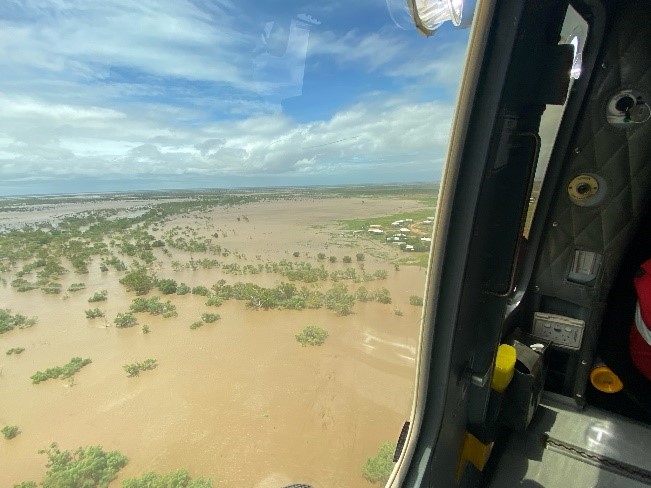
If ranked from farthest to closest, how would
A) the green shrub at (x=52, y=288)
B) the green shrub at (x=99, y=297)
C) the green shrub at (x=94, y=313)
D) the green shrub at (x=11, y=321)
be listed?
the green shrub at (x=99, y=297)
the green shrub at (x=94, y=313)
the green shrub at (x=52, y=288)
the green shrub at (x=11, y=321)

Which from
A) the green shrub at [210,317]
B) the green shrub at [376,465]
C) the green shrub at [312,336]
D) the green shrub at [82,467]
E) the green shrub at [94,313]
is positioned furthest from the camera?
the green shrub at [210,317]

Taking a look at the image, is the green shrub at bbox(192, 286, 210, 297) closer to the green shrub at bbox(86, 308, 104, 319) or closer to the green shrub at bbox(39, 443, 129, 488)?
the green shrub at bbox(86, 308, 104, 319)

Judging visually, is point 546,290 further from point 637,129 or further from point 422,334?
point 422,334

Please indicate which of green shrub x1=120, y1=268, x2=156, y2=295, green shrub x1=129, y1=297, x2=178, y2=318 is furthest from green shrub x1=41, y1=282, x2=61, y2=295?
green shrub x1=129, y1=297, x2=178, y2=318

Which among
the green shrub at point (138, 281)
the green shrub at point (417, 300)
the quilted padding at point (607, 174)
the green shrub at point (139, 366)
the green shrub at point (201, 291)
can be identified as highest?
the quilted padding at point (607, 174)

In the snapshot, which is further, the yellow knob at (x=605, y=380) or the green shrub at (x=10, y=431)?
the green shrub at (x=10, y=431)

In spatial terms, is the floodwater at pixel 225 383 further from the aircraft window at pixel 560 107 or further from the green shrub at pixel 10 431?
the aircraft window at pixel 560 107

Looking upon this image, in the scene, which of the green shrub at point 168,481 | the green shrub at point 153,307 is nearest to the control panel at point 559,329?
the green shrub at point 168,481

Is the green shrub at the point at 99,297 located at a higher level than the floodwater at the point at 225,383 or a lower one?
higher
